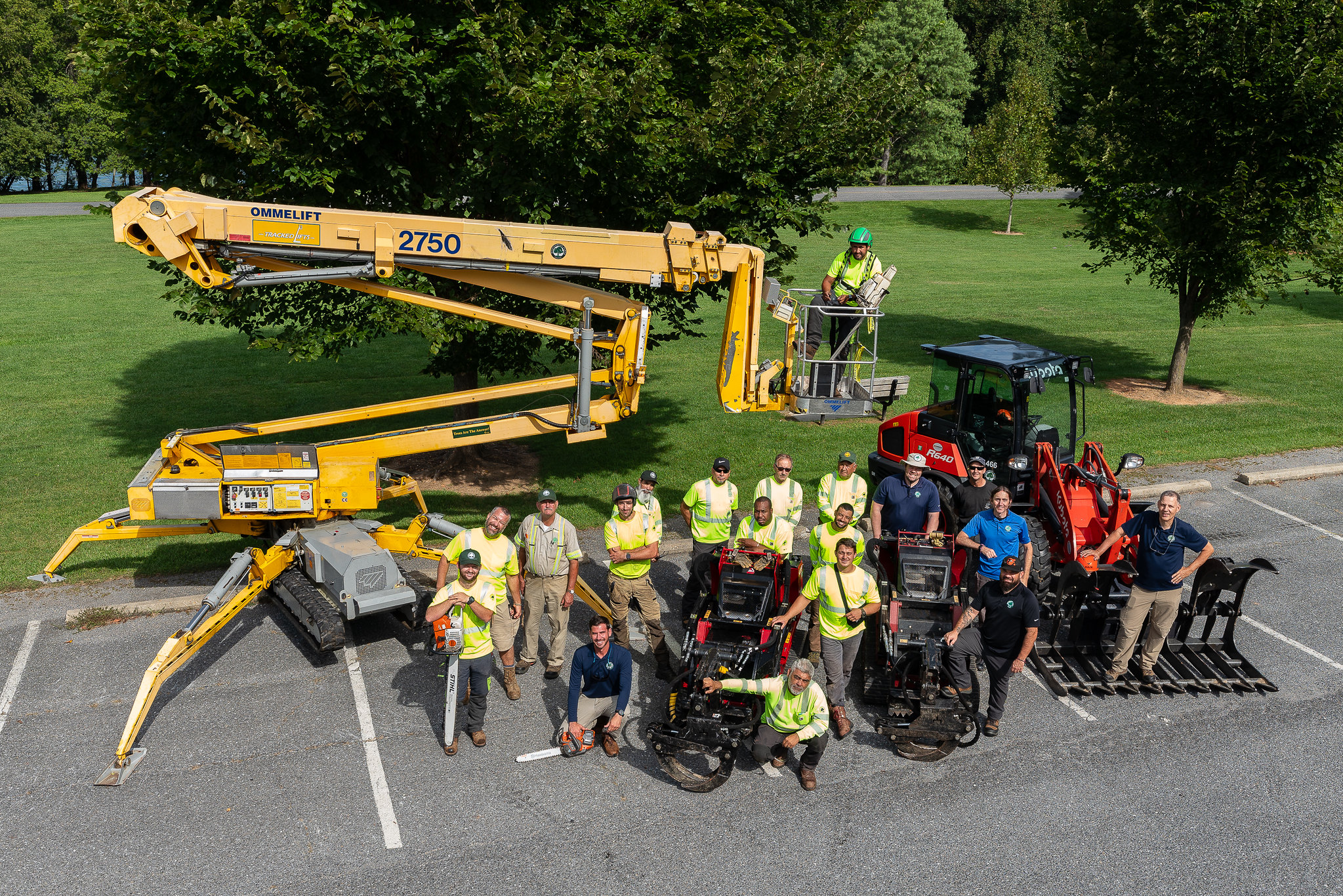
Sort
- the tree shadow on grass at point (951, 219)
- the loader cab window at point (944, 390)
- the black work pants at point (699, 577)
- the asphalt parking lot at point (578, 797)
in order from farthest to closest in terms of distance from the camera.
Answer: the tree shadow on grass at point (951, 219)
the loader cab window at point (944, 390)
the black work pants at point (699, 577)
the asphalt parking lot at point (578, 797)

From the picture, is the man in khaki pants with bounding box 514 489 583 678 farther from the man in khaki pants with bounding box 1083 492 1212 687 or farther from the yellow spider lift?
the man in khaki pants with bounding box 1083 492 1212 687

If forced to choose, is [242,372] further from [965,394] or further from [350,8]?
[965,394]

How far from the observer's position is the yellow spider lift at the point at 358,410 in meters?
9.35

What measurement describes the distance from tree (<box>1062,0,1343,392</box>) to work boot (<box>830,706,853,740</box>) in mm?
13247

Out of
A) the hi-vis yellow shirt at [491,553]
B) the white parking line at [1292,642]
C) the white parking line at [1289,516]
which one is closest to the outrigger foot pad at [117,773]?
the hi-vis yellow shirt at [491,553]

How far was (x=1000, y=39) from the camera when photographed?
202 feet

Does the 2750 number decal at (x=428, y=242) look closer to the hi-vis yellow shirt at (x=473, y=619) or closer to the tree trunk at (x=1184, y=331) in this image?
the hi-vis yellow shirt at (x=473, y=619)

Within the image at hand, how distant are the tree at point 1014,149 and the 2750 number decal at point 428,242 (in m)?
35.5

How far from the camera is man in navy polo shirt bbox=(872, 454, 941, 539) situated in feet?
34.1

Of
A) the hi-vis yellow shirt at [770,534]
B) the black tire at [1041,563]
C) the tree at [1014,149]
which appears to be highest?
the tree at [1014,149]

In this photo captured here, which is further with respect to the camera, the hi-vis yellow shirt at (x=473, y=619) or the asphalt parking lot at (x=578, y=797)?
the hi-vis yellow shirt at (x=473, y=619)

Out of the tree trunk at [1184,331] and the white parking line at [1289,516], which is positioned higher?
the tree trunk at [1184,331]

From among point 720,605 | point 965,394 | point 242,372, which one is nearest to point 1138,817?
point 720,605

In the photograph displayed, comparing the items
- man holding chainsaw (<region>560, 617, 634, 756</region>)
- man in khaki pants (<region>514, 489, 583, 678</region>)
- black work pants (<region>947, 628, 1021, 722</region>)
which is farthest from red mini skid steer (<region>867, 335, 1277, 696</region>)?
man in khaki pants (<region>514, 489, 583, 678</region>)
